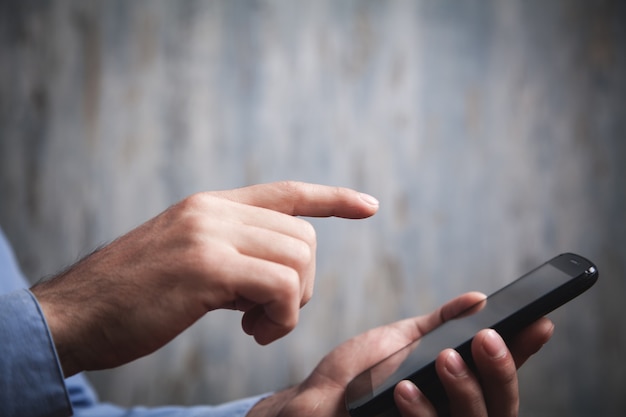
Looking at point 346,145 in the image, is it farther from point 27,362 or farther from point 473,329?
point 27,362

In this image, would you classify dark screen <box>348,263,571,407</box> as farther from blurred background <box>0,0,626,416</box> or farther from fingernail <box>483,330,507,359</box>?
blurred background <box>0,0,626,416</box>

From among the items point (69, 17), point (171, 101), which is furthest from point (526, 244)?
point (69, 17)

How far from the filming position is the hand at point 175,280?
1.27 feet

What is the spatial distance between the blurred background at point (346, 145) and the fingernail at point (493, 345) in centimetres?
82

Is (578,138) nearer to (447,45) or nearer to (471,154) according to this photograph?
(471,154)

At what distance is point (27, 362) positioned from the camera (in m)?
0.40

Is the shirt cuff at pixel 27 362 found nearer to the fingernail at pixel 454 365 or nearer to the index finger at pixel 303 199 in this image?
the index finger at pixel 303 199

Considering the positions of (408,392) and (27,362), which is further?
(408,392)

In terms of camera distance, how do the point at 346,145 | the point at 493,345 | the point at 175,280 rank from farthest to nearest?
the point at 346,145 → the point at 493,345 → the point at 175,280

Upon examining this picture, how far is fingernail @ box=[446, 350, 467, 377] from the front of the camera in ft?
1.68

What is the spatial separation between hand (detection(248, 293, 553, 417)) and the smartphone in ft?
0.06

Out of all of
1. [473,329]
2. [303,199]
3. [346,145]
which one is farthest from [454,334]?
[346,145]

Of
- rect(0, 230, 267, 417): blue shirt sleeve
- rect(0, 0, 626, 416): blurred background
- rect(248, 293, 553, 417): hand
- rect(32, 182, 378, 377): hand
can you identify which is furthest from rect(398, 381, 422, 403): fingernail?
rect(0, 0, 626, 416): blurred background

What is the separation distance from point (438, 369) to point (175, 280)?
0.97 ft
